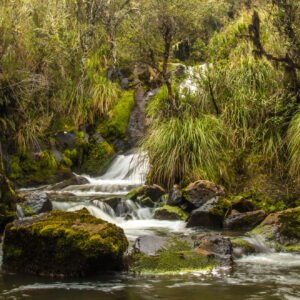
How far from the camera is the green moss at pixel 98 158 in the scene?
1716cm

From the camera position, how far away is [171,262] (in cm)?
763

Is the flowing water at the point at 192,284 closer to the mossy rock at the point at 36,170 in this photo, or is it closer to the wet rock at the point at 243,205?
the wet rock at the point at 243,205

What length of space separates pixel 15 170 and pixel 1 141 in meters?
1.02

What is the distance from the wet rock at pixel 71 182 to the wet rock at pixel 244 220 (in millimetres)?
6007

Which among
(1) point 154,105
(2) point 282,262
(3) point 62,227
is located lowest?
(2) point 282,262

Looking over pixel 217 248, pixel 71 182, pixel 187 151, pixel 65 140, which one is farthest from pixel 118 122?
pixel 217 248

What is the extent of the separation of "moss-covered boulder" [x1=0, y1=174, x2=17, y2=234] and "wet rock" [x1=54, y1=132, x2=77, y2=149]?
6.92 m

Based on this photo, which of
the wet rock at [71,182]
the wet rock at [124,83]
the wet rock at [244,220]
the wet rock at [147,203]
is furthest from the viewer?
the wet rock at [124,83]

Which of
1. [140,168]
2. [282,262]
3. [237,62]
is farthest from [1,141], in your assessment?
[282,262]

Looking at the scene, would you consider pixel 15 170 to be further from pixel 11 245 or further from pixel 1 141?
pixel 11 245

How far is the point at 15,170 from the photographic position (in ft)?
51.2

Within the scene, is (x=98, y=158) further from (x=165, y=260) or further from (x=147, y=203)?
(x=165, y=260)

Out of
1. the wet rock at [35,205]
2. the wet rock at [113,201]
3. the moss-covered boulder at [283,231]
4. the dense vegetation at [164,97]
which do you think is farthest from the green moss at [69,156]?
the moss-covered boulder at [283,231]

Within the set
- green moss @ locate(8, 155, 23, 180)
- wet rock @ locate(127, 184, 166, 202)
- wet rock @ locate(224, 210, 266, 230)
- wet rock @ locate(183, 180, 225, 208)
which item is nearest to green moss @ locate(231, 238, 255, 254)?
wet rock @ locate(224, 210, 266, 230)
